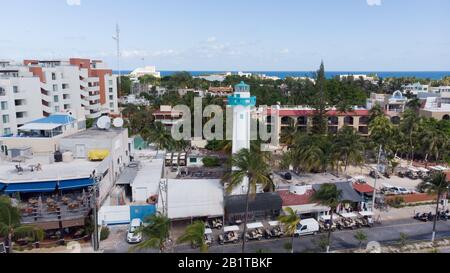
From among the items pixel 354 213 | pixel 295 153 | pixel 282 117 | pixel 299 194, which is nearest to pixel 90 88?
pixel 282 117

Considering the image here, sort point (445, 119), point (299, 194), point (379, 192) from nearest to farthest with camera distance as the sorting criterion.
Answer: point (299, 194), point (379, 192), point (445, 119)

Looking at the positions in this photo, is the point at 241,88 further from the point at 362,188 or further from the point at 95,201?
the point at 95,201

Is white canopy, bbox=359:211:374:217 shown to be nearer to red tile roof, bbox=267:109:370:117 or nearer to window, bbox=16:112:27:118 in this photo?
red tile roof, bbox=267:109:370:117

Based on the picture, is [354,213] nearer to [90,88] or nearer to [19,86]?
[19,86]

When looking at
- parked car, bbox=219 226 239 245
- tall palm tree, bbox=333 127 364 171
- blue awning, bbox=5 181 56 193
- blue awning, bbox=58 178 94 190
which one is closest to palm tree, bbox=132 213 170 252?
parked car, bbox=219 226 239 245

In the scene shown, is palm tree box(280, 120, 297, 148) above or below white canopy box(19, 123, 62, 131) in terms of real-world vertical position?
below

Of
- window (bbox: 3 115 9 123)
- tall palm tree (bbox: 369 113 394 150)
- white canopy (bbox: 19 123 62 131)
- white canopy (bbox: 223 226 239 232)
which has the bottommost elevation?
white canopy (bbox: 223 226 239 232)
